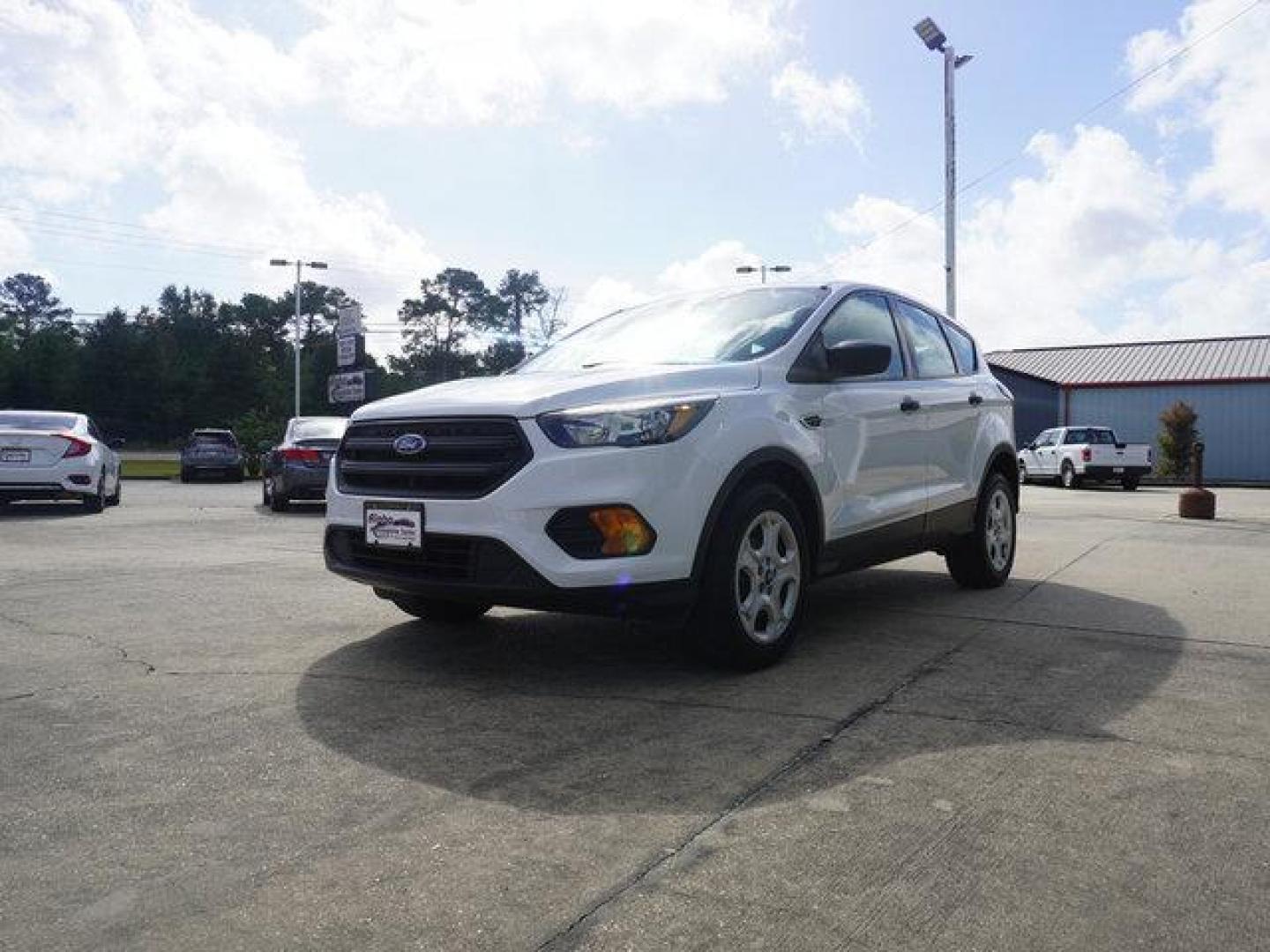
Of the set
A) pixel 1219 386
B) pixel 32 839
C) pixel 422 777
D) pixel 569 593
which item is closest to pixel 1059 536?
pixel 569 593

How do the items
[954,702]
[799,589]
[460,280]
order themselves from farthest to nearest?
[460,280]
[799,589]
[954,702]

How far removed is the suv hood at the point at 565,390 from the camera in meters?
3.99

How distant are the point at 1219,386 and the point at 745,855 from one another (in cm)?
3943

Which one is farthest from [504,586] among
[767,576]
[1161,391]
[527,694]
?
[1161,391]

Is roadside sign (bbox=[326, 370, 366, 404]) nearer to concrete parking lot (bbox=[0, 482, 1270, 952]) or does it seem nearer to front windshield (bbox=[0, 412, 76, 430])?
front windshield (bbox=[0, 412, 76, 430])

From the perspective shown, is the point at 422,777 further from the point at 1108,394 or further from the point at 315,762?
the point at 1108,394

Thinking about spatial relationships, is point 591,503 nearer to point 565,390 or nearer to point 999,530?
point 565,390

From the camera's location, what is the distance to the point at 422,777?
301cm

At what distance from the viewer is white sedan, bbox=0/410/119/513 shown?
13375 mm

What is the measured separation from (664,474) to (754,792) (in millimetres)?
1386

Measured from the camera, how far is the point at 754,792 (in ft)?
9.43

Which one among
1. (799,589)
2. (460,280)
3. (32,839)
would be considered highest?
(460,280)

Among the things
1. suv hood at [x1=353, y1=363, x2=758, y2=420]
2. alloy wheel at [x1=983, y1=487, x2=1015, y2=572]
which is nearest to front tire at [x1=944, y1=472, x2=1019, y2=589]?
alloy wheel at [x1=983, y1=487, x2=1015, y2=572]

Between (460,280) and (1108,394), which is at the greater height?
(460,280)
